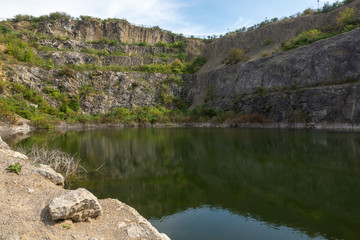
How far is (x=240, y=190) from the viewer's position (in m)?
10.8

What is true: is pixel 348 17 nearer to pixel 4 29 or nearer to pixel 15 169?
pixel 15 169

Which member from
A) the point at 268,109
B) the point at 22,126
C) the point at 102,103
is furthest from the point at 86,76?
the point at 268,109

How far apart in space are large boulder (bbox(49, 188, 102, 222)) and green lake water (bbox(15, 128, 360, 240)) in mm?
2410

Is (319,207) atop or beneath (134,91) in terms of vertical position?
beneath

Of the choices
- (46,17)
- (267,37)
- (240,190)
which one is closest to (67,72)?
(46,17)

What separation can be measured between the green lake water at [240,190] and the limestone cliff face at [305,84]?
62.4 ft

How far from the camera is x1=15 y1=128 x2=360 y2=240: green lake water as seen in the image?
24.1ft

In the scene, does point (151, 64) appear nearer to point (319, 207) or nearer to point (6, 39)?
point (6, 39)

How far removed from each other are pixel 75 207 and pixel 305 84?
43.4 meters

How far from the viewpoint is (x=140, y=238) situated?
18.1 ft

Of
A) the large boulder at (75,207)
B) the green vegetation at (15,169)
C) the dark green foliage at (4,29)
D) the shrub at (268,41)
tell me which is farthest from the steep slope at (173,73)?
the large boulder at (75,207)

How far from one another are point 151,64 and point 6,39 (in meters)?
34.5

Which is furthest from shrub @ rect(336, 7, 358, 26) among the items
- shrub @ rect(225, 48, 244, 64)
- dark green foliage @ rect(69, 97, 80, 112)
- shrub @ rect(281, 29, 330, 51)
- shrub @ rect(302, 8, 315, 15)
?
dark green foliage @ rect(69, 97, 80, 112)

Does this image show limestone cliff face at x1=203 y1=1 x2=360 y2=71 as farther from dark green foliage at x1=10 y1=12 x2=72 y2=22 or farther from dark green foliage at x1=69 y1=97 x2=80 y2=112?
dark green foliage at x1=10 y1=12 x2=72 y2=22
